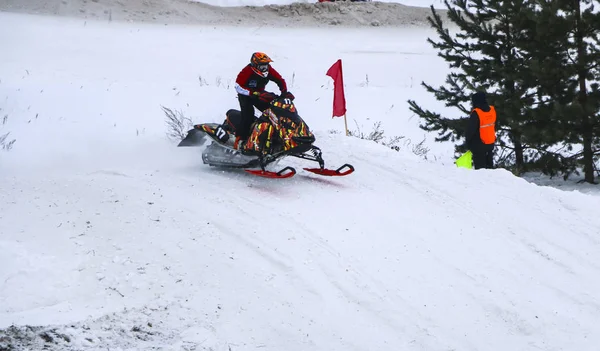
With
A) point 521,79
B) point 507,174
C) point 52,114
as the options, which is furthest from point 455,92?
point 52,114

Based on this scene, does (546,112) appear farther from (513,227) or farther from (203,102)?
(203,102)

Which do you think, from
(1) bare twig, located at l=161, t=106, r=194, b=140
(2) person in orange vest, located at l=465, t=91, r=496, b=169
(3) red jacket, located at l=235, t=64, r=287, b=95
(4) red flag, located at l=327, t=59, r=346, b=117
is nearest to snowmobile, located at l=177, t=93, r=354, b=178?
(3) red jacket, located at l=235, t=64, r=287, b=95

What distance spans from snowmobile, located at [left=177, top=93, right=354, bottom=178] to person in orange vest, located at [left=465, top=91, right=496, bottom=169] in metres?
2.35

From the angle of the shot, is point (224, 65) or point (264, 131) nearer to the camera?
point (264, 131)

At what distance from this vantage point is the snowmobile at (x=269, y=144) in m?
9.88

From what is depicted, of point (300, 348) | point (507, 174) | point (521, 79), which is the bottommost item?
point (300, 348)

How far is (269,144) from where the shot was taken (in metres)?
10.2

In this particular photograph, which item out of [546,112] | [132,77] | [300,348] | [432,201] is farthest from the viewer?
[132,77]

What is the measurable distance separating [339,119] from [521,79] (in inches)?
194

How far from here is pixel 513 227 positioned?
8453mm

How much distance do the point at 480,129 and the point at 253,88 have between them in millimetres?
3942

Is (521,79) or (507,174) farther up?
(521,79)

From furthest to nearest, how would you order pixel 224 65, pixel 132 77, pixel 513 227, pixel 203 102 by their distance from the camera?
pixel 224 65 → pixel 132 77 → pixel 203 102 → pixel 513 227

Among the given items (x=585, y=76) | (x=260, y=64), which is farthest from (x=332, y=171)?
(x=585, y=76)
